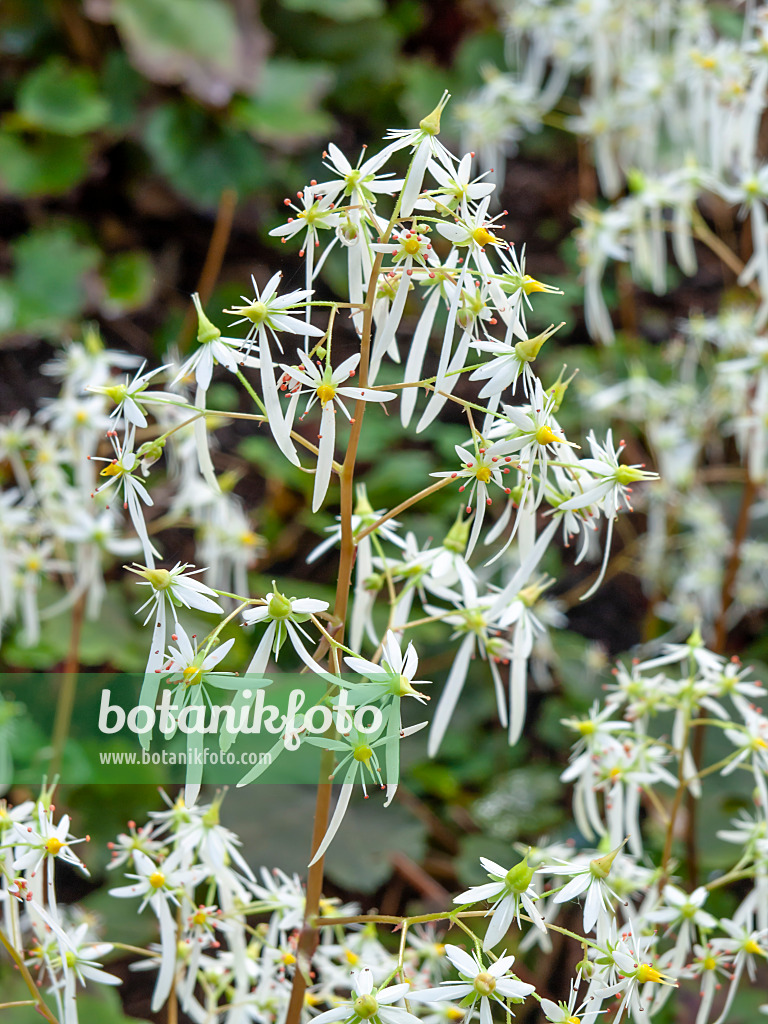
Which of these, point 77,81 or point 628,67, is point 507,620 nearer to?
point 628,67

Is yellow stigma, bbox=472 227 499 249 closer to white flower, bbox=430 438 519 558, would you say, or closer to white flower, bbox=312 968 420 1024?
white flower, bbox=430 438 519 558

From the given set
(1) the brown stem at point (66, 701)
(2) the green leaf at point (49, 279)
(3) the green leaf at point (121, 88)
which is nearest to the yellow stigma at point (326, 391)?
(1) the brown stem at point (66, 701)

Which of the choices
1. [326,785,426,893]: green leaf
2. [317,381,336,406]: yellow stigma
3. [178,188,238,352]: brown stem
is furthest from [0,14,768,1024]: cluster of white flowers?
[178,188,238,352]: brown stem

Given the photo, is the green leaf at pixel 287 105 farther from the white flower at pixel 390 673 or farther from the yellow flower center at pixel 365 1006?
the yellow flower center at pixel 365 1006

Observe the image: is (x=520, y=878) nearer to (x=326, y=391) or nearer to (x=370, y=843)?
(x=326, y=391)

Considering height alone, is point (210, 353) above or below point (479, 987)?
above

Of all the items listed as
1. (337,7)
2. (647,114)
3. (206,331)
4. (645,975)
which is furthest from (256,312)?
(337,7)
